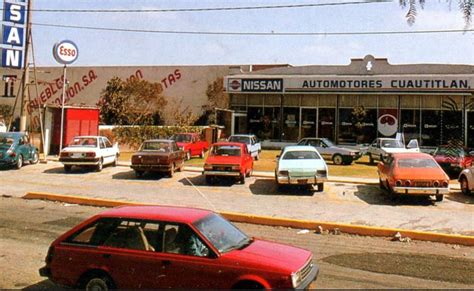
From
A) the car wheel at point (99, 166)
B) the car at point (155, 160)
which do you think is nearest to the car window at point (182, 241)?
the car at point (155, 160)

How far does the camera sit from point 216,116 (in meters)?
42.6

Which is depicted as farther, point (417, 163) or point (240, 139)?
point (240, 139)

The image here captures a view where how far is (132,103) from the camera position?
147 ft

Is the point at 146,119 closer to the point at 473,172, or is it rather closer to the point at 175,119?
the point at 175,119

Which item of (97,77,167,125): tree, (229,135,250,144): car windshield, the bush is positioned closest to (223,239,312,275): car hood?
(229,135,250,144): car windshield

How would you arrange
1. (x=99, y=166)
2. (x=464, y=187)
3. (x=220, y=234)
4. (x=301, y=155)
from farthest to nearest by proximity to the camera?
(x=99, y=166) → (x=301, y=155) → (x=464, y=187) → (x=220, y=234)

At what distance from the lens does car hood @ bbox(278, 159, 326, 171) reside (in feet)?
57.0

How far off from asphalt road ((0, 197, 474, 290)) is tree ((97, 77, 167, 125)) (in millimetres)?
29639

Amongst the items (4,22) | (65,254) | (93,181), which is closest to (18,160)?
(93,181)

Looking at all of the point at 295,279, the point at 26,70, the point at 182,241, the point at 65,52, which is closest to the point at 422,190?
the point at 295,279

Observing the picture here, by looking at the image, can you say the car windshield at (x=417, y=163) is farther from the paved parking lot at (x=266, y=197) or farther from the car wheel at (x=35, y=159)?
the car wheel at (x=35, y=159)

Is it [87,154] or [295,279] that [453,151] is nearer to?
[295,279]

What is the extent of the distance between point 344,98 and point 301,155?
64.2 feet

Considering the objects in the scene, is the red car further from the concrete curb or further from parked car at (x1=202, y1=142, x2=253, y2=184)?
parked car at (x1=202, y1=142, x2=253, y2=184)
